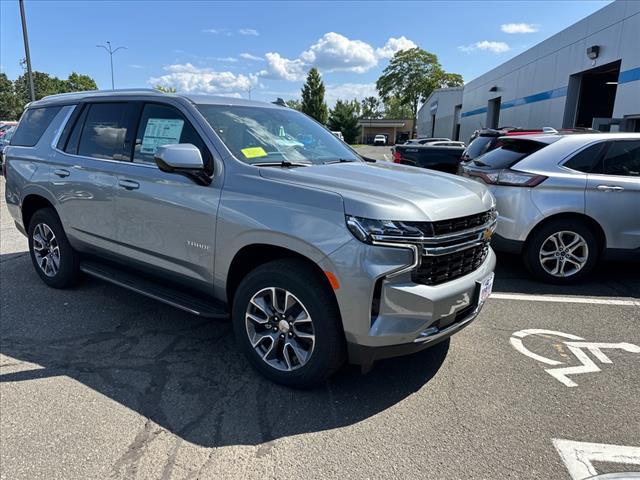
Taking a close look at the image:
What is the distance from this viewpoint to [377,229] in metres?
2.69

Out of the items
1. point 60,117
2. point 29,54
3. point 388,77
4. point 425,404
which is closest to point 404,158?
point 60,117

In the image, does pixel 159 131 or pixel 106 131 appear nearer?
pixel 159 131

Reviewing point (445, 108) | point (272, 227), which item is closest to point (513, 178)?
point (272, 227)

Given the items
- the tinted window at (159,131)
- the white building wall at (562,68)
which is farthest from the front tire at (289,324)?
the white building wall at (562,68)

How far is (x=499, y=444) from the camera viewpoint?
2688 millimetres

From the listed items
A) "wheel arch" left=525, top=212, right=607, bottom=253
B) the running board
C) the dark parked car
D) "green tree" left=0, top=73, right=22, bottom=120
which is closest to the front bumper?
the running board

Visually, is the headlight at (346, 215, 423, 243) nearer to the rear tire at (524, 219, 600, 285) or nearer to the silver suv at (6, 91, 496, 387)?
the silver suv at (6, 91, 496, 387)

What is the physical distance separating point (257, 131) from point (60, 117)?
8.29 feet

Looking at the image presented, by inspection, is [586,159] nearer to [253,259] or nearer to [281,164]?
[281,164]

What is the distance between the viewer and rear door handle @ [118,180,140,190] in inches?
153

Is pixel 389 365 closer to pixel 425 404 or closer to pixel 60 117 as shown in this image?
pixel 425 404

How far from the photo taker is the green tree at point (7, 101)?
67.2m

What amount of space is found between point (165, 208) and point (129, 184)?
55cm

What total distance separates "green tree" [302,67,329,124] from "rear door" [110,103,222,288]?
74.6 meters
